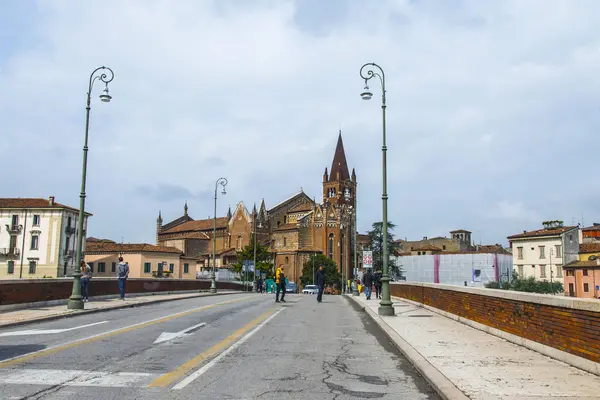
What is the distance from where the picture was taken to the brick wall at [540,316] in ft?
24.3

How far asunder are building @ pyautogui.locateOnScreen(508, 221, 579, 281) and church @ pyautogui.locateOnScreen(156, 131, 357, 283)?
93.2ft

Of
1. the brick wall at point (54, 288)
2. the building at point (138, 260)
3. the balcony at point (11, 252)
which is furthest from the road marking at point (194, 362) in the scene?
the building at point (138, 260)

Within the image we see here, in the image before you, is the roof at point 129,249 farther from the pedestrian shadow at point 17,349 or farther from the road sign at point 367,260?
the pedestrian shadow at point 17,349

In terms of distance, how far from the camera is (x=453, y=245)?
141750 millimetres

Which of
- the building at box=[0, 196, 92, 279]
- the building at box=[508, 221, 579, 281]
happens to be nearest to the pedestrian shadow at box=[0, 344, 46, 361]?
the building at box=[0, 196, 92, 279]

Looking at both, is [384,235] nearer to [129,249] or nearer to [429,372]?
[429,372]

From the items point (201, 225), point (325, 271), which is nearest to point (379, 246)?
point (325, 271)

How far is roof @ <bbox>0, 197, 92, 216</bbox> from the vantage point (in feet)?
243

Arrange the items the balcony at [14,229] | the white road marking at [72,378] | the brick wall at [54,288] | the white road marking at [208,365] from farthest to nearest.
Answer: the balcony at [14,229] < the brick wall at [54,288] < the white road marking at [208,365] < the white road marking at [72,378]

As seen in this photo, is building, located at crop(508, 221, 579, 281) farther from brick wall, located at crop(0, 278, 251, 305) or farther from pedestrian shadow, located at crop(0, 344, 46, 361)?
pedestrian shadow, located at crop(0, 344, 46, 361)

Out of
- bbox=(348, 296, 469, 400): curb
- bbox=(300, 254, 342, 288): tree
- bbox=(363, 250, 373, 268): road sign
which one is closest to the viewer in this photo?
bbox=(348, 296, 469, 400): curb

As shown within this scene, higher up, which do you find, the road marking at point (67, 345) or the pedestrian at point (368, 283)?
the pedestrian at point (368, 283)

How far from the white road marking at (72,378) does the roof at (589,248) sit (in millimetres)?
80029

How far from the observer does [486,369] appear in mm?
7633
